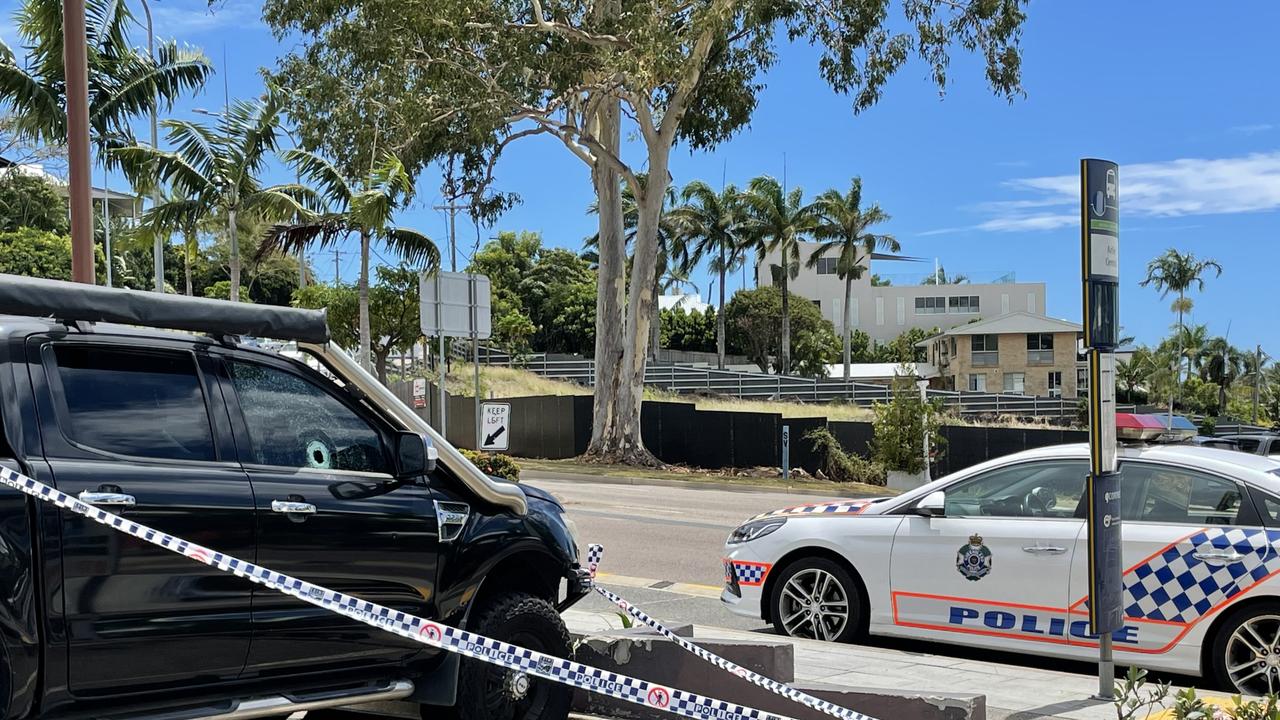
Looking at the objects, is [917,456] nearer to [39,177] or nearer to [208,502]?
[208,502]

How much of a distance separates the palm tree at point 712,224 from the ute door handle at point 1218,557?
194 feet

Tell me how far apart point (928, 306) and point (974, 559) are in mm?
101605

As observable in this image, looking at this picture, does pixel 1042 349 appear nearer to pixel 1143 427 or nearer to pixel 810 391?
pixel 810 391

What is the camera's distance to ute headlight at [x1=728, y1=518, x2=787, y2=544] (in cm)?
916

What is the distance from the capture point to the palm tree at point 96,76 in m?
16.0

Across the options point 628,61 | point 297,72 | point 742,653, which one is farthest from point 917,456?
point 742,653

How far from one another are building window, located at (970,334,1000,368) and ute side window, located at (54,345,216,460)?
75311 millimetres

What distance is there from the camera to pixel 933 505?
8469 millimetres

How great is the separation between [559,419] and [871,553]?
1063 inches

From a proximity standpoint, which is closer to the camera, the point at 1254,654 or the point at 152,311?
the point at 152,311

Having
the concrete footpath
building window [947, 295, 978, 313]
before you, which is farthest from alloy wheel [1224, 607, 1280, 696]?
building window [947, 295, 978, 313]

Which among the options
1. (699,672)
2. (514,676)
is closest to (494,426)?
(699,672)

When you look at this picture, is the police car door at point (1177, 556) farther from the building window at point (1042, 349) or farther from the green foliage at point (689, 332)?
the green foliage at point (689, 332)

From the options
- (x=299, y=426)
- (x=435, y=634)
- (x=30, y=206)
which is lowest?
(x=435, y=634)
